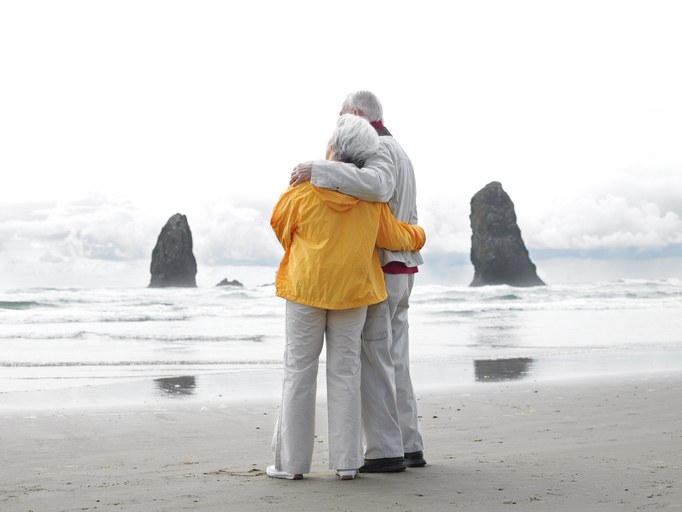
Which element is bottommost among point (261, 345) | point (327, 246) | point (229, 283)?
point (261, 345)

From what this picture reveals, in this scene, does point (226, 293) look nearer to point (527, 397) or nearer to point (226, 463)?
point (527, 397)

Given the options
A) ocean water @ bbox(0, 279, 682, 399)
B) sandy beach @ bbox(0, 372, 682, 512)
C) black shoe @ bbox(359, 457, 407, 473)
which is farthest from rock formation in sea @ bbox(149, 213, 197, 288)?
black shoe @ bbox(359, 457, 407, 473)

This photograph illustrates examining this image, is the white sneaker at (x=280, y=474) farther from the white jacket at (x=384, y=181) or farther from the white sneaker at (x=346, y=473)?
the white jacket at (x=384, y=181)

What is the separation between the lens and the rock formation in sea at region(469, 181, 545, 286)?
204 feet

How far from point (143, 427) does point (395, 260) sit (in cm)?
258

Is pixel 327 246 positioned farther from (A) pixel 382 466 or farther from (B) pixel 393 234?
(A) pixel 382 466

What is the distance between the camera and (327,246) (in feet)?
10.8

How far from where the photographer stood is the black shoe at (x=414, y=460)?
3.68m

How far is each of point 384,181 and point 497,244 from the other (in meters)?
60.7

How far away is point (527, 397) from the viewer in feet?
21.2

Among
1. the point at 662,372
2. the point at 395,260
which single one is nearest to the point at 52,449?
→ the point at 395,260

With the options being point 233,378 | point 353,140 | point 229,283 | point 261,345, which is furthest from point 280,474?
point 229,283

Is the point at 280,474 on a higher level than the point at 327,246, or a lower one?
lower

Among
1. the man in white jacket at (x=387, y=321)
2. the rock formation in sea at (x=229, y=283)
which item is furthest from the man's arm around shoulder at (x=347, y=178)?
the rock formation in sea at (x=229, y=283)
